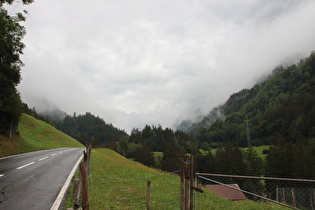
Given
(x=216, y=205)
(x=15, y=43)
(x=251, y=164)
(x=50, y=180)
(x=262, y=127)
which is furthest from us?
(x=262, y=127)

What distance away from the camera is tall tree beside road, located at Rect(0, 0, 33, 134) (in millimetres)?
13805

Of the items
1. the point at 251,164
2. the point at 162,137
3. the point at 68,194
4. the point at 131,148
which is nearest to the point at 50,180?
the point at 68,194

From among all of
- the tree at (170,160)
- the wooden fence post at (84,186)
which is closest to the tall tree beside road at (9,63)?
the wooden fence post at (84,186)

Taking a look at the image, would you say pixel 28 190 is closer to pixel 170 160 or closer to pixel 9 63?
pixel 9 63

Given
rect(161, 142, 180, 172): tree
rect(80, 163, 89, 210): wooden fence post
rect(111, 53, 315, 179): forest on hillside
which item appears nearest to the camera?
rect(80, 163, 89, 210): wooden fence post

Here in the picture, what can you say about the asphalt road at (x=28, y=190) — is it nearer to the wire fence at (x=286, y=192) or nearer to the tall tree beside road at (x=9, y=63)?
the wire fence at (x=286, y=192)

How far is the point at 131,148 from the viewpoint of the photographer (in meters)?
130

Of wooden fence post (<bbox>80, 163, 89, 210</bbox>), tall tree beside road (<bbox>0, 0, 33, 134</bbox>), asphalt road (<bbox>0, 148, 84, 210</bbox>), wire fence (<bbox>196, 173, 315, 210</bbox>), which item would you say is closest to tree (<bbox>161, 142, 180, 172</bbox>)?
wire fence (<bbox>196, 173, 315, 210</bbox>)

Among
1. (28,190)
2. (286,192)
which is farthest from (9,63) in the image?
(286,192)

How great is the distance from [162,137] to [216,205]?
455 ft

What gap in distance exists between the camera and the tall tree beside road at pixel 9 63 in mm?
13805

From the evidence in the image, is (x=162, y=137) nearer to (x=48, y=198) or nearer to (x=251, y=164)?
(x=251, y=164)

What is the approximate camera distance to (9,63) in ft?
82.4

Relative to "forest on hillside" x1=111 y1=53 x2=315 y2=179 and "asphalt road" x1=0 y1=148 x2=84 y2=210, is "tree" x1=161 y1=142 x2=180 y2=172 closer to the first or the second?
"forest on hillside" x1=111 y1=53 x2=315 y2=179
